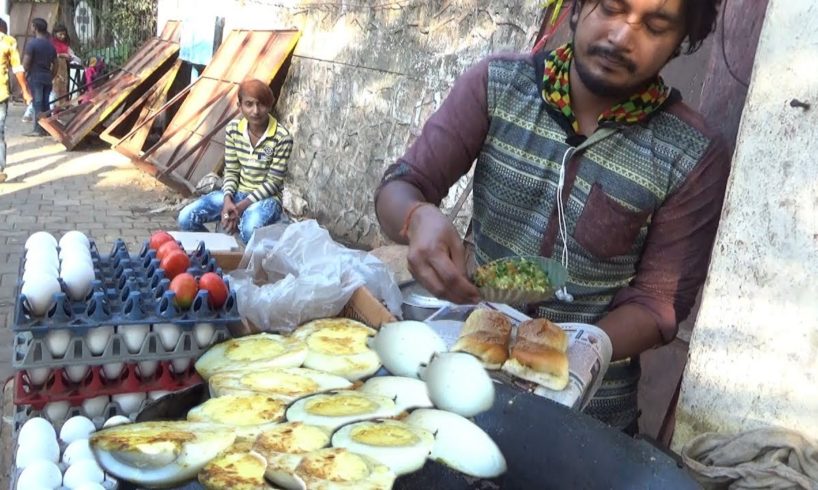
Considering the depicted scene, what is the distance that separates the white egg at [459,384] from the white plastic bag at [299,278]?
0.51m

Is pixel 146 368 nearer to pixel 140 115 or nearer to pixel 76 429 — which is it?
pixel 76 429

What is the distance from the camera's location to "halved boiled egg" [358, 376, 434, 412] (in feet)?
5.02

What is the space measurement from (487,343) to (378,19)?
498cm

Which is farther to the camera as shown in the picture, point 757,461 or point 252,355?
point 252,355

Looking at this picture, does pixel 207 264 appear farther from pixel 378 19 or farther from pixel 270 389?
pixel 378 19

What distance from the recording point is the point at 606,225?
6.22 ft

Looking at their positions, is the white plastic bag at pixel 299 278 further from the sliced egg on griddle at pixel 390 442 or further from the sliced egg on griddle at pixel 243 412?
the sliced egg on griddle at pixel 390 442

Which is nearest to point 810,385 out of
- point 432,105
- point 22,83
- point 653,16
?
point 653,16

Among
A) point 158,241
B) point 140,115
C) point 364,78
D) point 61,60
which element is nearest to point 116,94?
point 140,115

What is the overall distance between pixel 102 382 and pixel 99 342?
13 centimetres

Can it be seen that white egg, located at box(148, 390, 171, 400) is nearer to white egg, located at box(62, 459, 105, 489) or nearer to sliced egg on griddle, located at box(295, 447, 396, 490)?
white egg, located at box(62, 459, 105, 489)

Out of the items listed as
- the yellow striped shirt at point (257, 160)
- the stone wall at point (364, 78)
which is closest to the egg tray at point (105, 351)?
the stone wall at point (364, 78)

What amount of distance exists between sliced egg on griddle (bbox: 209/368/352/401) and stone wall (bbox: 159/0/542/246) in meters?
2.99

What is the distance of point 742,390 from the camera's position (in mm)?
1604
